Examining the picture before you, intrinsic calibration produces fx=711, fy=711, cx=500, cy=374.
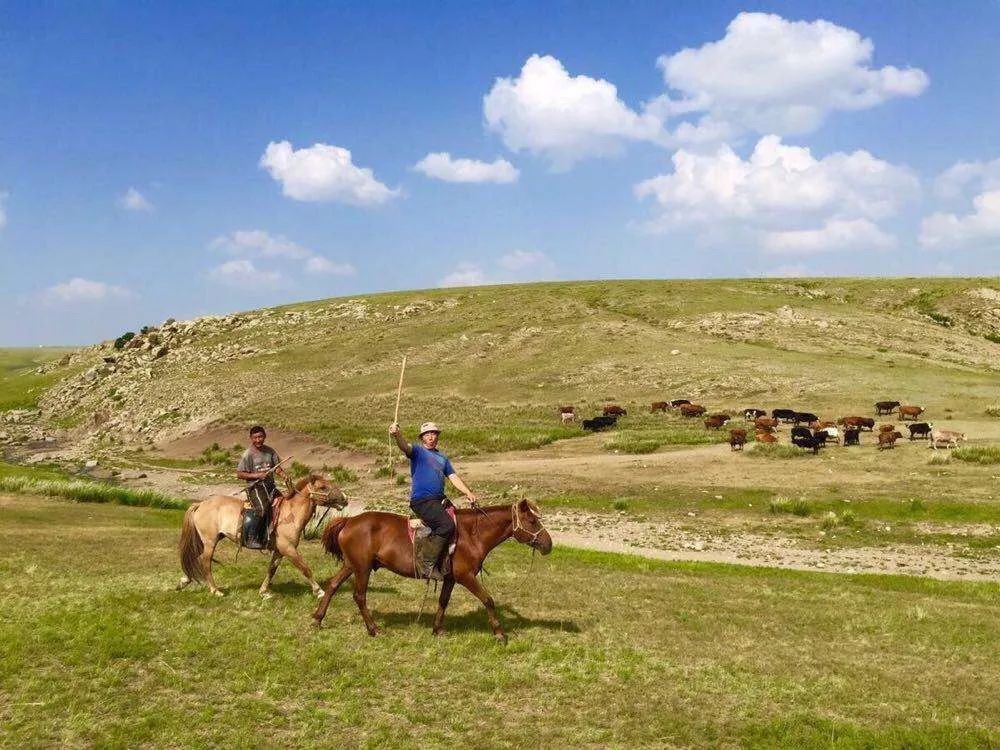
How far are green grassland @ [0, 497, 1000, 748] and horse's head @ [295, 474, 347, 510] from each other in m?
1.95

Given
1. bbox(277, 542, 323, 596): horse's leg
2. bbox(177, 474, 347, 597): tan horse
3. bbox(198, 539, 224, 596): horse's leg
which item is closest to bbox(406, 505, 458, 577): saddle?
bbox(177, 474, 347, 597): tan horse

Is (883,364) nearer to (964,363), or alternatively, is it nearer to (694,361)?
(964,363)

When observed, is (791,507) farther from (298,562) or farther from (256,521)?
(256,521)

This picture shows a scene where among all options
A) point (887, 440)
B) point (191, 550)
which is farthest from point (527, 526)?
point (887, 440)

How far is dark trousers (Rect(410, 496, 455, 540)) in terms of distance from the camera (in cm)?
1178

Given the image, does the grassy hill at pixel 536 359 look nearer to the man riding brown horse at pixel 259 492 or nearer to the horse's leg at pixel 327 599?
the man riding brown horse at pixel 259 492

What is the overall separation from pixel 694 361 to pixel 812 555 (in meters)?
47.6

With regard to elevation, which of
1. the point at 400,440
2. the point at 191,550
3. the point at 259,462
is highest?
the point at 400,440

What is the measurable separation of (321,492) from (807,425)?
42617mm

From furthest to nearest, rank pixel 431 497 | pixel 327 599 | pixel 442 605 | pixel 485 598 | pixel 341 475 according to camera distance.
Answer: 1. pixel 341 475
2. pixel 327 599
3. pixel 442 605
4. pixel 485 598
5. pixel 431 497

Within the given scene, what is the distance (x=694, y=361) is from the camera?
7050 centimetres

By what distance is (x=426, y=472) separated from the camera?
11.8 m

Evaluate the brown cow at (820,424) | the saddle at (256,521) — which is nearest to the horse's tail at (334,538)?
the saddle at (256,521)

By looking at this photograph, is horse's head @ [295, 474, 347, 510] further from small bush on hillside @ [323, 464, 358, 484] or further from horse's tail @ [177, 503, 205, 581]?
small bush on hillside @ [323, 464, 358, 484]
